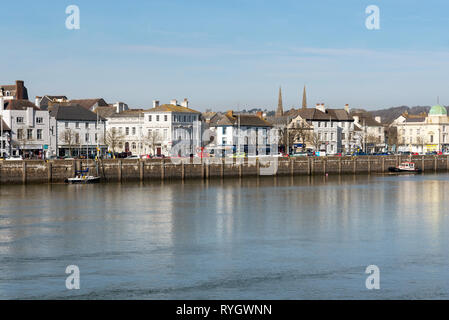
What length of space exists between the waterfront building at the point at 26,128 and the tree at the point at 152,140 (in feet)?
52.5

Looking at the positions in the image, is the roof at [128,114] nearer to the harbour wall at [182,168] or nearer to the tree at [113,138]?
the tree at [113,138]

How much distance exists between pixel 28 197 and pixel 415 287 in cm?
4129

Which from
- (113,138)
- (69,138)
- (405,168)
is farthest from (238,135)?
(69,138)

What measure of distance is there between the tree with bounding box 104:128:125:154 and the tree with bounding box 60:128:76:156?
226 inches

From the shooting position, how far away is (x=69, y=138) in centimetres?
9462

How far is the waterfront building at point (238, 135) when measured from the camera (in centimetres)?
11088

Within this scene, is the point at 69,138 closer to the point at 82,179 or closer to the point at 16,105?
the point at 16,105

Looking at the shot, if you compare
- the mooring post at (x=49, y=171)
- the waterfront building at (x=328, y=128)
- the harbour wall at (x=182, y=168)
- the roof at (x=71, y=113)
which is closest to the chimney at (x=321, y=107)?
the waterfront building at (x=328, y=128)

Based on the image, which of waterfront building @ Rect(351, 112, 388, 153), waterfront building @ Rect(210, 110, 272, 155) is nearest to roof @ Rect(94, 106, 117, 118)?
waterfront building @ Rect(210, 110, 272, 155)

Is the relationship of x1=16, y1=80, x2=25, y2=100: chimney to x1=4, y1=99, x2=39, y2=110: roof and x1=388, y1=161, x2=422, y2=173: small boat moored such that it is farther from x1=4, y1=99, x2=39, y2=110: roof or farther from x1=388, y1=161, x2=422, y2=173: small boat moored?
x1=388, y1=161, x2=422, y2=173: small boat moored

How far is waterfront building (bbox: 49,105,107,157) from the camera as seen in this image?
314ft

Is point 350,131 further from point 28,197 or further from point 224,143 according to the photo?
point 28,197

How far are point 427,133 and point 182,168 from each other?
8018cm

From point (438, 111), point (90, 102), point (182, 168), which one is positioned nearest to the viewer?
point (182, 168)
